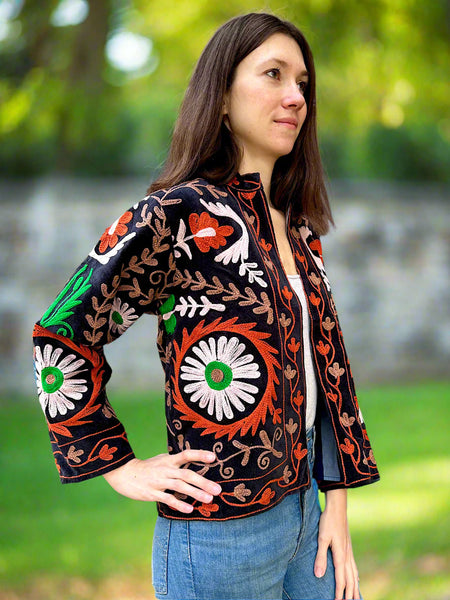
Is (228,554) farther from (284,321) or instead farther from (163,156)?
(163,156)

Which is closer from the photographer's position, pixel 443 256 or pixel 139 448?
pixel 139 448

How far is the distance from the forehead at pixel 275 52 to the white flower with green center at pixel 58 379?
Result: 808 mm

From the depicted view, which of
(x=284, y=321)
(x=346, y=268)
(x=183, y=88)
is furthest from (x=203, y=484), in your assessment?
(x=346, y=268)

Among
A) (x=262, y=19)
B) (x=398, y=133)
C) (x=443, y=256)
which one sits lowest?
(x=443, y=256)

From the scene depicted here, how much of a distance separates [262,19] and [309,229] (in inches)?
21.7

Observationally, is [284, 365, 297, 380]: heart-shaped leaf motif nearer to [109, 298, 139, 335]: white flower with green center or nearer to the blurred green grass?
[109, 298, 139, 335]: white flower with green center

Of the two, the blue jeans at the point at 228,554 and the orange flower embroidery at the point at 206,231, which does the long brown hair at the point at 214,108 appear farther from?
the blue jeans at the point at 228,554

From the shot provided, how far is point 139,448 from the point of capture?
16.7ft

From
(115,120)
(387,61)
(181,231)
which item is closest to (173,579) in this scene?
(181,231)

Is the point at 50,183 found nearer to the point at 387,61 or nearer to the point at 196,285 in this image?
the point at 387,61

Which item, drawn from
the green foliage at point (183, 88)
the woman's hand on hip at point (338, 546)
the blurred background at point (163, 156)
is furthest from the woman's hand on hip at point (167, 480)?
the green foliage at point (183, 88)

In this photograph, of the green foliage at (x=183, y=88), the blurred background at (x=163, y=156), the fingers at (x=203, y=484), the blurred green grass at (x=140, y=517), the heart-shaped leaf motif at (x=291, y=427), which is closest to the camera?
the fingers at (x=203, y=484)

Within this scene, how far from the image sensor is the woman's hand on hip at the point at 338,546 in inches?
64.8

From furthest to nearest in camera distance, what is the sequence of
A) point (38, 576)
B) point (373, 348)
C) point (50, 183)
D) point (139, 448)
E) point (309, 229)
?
point (373, 348) → point (50, 183) → point (139, 448) → point (38, 576) → point (309, 229)
